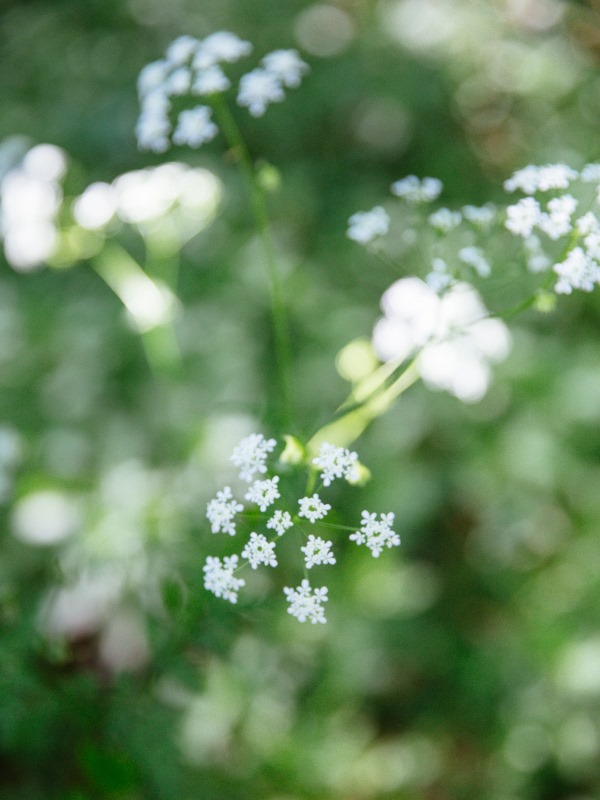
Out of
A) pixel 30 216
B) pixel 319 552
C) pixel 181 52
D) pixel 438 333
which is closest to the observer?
pixel 319 552

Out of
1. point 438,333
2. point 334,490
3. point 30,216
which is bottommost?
point 334,490

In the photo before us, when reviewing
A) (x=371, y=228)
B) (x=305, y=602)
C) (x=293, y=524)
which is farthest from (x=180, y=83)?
(x=305, y=602)

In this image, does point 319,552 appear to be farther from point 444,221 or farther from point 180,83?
point 180,83

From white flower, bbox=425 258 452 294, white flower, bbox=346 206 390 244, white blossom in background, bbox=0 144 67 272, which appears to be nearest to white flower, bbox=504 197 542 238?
white flower, bbox=425 258 452 294

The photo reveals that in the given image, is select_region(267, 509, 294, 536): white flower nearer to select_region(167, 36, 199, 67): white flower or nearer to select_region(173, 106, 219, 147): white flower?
select_region(173, 106, 219, 147): white flower

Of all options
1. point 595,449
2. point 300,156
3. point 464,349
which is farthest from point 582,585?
point 300,156

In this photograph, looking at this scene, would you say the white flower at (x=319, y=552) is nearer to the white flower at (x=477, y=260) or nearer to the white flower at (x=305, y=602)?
the white flower at (x=305, y=602)

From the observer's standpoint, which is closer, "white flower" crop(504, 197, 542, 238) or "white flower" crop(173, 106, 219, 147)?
"white flower" crop(504, 197, 542, 238)
